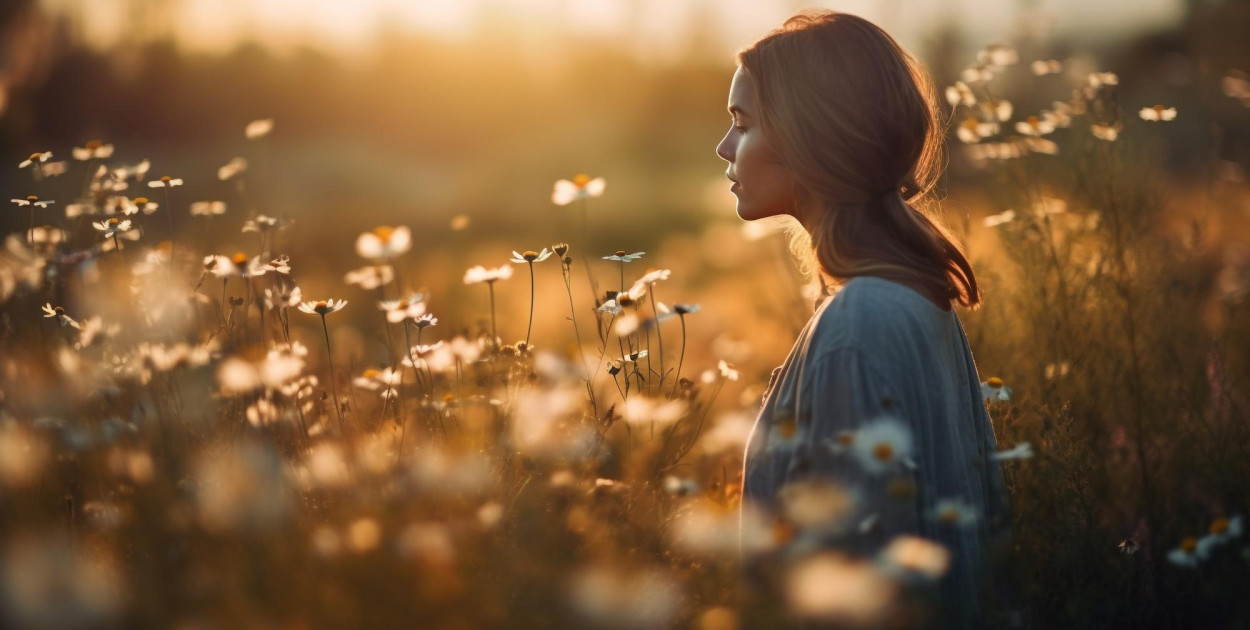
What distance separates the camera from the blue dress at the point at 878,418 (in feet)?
5.65

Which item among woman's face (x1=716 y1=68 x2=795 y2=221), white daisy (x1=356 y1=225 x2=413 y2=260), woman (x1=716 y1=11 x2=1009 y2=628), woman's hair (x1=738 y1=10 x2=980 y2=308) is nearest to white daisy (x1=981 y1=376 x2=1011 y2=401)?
woman (x1=716 y1=11 x2=1009 y2=628)

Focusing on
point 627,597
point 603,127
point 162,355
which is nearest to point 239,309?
point 162,355

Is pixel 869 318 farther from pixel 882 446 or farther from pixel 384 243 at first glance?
pixel 384 243

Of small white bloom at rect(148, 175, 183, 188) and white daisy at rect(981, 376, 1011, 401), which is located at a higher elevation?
small white bloom at rect(148, 175, 183, 188)

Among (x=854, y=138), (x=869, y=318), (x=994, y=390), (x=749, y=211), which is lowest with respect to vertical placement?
(x=994, y=390)

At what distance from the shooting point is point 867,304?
1815 millimetres

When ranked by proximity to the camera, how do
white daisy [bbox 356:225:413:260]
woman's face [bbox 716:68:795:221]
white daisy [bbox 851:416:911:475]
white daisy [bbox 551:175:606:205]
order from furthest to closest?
white daisy [bbox 551:175:606:205]
white daisy [bbox 356:225:413:260]
woman's face [bbox 716:68:795:221]
white daisy [bbox 851:416:911:475]

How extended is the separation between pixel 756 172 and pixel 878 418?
2.38ft

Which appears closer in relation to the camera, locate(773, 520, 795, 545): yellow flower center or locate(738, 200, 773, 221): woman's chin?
locate(773, 520, 795, 545): yellow flower center

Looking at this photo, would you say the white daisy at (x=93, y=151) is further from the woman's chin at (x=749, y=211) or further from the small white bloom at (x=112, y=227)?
the woman's chin at (x=749, y=211)

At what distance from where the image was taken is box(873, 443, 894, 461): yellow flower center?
1561 mm

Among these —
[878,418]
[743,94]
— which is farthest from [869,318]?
[743,94]

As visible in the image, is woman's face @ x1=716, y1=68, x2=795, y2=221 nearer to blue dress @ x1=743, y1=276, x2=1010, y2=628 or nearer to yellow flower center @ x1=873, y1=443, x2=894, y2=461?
blue dress @ x1=743, y1=276, x2=1010, y2=628

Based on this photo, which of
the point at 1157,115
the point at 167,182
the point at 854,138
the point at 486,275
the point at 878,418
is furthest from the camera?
the point at 1157,115
